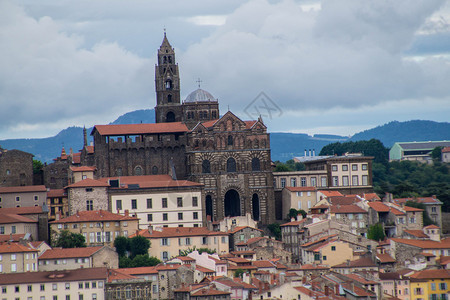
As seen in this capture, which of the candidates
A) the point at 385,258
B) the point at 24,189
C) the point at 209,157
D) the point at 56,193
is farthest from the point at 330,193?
the point at 24,189

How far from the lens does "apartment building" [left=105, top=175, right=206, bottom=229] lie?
Result: 11725 cm

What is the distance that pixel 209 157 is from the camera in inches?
4894

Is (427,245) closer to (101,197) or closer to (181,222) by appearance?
(181,222)

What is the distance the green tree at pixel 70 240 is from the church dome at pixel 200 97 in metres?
33.8

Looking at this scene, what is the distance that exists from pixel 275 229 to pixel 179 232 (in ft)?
46.9

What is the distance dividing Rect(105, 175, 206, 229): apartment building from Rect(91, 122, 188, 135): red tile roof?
9339 millimetres

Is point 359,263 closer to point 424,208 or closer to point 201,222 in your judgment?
point 424,208

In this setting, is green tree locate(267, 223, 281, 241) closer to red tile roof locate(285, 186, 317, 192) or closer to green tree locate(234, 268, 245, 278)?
red tile roof locate(285, 186, 317, 192)

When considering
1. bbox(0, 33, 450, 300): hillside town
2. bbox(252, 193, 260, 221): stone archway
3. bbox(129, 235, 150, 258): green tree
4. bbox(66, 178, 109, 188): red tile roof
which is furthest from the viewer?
bbox(252, 193, 260, 221): stone archway

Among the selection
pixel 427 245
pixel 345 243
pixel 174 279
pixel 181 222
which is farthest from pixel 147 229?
pixel 427 245

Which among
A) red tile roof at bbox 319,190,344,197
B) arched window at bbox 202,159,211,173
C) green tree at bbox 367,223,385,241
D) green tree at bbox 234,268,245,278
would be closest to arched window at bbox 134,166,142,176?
arched window at bbox 202,159,211,173

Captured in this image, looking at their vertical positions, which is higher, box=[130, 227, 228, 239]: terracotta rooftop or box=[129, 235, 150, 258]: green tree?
box=[130, 227, 228, 239]: terracotta rooftop

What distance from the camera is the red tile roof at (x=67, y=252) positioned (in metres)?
103

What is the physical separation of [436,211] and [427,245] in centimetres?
1271
